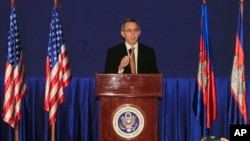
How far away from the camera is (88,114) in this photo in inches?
238

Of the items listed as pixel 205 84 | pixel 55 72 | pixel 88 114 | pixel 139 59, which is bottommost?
pixel 88 114

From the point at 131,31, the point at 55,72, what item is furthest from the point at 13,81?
the point at 131,31

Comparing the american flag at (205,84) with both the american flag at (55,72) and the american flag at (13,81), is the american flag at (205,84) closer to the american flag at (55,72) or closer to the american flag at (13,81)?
the american flag at (55,72)

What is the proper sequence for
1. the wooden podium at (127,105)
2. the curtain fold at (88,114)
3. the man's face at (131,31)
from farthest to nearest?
the curtain fold at (88,114), the man's face at (131,31), the wooden podium at (127,105)

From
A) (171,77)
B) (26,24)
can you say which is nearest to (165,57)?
(171,77)

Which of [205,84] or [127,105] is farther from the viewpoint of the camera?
[205,84]

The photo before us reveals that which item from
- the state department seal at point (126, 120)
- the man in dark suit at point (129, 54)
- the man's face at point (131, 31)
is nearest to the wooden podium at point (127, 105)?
the state department seal at point (126, 120)

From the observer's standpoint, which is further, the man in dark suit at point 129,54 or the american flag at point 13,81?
the american flag at point 13,81

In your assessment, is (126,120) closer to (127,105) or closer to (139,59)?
(127,105)

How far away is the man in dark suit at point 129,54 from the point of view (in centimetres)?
499

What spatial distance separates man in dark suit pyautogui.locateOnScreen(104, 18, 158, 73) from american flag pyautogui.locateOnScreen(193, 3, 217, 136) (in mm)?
732

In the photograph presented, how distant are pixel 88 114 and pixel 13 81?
1163 mm

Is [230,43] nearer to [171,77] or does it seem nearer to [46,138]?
[171,77]

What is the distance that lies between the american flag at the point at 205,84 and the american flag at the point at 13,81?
2.36 meters
